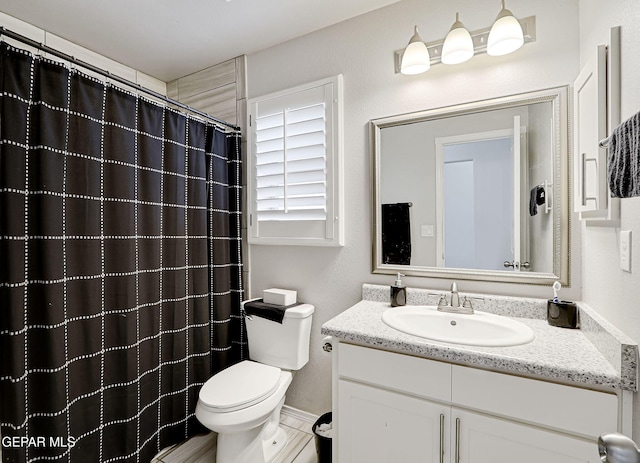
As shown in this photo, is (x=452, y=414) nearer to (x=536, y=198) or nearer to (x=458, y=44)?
(x=536, y=198)

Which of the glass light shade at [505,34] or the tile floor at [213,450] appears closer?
the glass light shade at [505,34]

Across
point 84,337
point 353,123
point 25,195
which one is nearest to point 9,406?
point 84,337

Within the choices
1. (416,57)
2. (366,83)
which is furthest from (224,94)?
(416,57)

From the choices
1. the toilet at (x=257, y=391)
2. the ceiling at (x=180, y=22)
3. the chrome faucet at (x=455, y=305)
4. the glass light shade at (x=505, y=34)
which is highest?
the ceiling at (x=180, y=22)

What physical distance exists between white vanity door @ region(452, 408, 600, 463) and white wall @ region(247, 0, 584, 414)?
621 mm

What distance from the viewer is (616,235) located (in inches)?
38.8

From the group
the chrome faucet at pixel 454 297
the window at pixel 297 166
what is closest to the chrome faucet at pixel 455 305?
the chrome faucet at pixel 454 297

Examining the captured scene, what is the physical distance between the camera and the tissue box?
1.92m

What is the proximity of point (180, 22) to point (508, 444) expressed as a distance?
249 centimetres

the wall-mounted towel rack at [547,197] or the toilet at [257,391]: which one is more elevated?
the wall-mounted towel rack at [547,197]

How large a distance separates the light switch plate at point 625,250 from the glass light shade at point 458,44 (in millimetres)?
969

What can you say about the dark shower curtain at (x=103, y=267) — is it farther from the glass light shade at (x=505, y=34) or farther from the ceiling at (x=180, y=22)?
the glass light shade at (x=505, y=34)

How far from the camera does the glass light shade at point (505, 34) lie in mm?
1319

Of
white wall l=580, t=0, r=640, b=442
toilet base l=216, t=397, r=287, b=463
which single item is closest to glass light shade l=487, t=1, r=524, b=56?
white wall l=580, t=0, r=640, b=442
